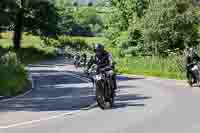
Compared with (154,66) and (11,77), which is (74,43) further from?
(11,77)

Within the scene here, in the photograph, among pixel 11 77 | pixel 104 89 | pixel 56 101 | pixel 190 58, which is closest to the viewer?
pixel 104 89

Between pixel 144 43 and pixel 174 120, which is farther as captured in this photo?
pixel 144 43

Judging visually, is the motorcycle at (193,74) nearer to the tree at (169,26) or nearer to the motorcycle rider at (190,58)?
the motorcycle rider at (190,58)

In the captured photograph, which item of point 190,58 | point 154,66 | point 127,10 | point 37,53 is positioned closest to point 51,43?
point 37,53

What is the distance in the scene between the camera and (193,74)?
31.6 metres

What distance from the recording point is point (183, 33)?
60469mm

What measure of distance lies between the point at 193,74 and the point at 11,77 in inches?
344

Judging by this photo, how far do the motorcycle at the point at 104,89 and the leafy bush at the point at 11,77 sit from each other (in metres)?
8.39

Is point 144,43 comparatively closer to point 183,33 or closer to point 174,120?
point 183,33

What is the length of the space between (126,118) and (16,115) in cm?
373

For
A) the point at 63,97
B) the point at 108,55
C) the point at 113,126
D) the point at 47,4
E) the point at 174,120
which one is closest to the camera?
the point at 113,126

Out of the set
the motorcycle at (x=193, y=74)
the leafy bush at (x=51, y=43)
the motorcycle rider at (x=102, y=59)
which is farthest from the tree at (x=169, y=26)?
the leafy bush at (x=51, y=43)

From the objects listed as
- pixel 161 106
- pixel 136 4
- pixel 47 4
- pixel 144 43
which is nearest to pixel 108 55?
pixel 161 106

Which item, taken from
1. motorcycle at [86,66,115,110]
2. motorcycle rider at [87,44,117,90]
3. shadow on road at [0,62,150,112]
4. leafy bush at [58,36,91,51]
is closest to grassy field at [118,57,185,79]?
shadow on road at [0,62,150,112]
